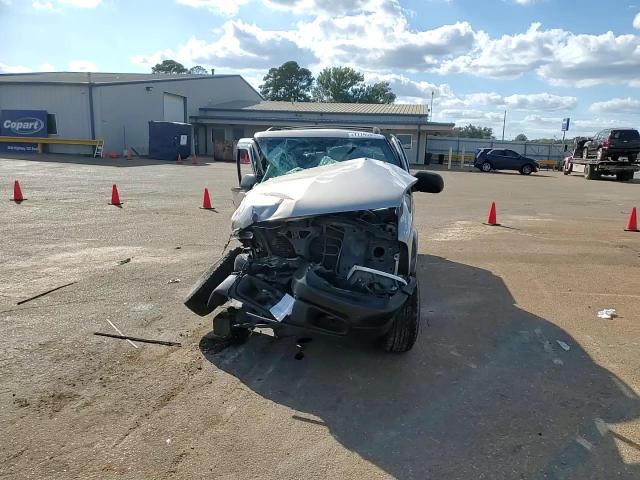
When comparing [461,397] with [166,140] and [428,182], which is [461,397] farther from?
[166,140]

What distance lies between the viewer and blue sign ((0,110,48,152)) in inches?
1426

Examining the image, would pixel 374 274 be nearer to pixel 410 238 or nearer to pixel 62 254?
pixel 410 238

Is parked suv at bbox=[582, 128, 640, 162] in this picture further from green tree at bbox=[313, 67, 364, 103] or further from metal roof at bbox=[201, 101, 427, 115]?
green tree at bbox=[313, 67, 364, 103]

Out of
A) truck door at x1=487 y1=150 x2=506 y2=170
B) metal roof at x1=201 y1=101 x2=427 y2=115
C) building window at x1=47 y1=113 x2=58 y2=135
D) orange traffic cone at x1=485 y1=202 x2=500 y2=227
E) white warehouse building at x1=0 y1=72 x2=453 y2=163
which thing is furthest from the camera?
metal roof at x1=201 y1=101 x2=427 y2=115

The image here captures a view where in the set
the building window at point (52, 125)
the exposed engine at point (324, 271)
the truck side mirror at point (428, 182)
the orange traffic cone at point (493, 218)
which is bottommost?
the orange traffic cone at point (493, 218)

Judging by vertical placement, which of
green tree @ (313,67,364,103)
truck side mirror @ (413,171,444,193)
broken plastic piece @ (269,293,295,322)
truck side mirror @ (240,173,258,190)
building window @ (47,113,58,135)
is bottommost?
broken plastic piece @ (269,293,295,322)

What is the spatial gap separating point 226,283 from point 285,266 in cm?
54

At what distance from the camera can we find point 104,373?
13.3 ft

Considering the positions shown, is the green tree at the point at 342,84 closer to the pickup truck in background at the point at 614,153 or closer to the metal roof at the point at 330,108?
the metal roof at the point at 330,108

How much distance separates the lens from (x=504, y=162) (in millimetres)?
37156

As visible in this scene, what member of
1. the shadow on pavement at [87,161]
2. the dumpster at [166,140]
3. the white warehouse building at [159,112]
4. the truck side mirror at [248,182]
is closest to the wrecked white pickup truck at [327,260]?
Result: the truck side mirror at [248,182]

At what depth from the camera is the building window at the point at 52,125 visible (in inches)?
1449

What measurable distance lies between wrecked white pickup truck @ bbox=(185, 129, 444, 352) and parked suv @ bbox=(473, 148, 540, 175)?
115 feet

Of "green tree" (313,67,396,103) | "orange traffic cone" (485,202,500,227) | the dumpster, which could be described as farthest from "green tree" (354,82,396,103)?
"orange traffic cone" (485,202,500,227)
